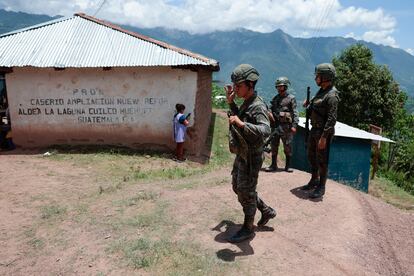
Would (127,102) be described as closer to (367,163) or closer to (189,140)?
(189,140)

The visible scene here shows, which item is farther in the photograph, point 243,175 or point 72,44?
point 72,44

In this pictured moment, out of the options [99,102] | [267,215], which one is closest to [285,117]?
[267,215]

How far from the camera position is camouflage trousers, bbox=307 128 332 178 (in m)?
5.30

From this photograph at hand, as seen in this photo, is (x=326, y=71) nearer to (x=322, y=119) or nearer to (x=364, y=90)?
(x=322, y=119)

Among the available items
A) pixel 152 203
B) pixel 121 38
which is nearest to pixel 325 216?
pixel 152 203

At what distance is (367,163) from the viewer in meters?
9.78

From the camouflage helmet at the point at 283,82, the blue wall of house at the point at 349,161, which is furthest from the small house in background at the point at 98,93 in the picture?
the blue wall of house at the point at 349,161

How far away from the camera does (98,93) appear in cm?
941

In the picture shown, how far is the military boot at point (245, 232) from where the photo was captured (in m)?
→ 3.99

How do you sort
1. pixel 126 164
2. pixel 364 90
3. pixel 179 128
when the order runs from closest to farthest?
pixel 126 164 < pixel 179 128 < pixel 364 90

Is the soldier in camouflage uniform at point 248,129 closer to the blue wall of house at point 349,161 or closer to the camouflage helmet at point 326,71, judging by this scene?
the camouflage helmet at point 326,71

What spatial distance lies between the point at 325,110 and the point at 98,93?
618 cm

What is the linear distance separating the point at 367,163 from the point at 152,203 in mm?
Answer: 6762

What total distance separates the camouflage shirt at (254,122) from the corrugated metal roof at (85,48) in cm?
530
